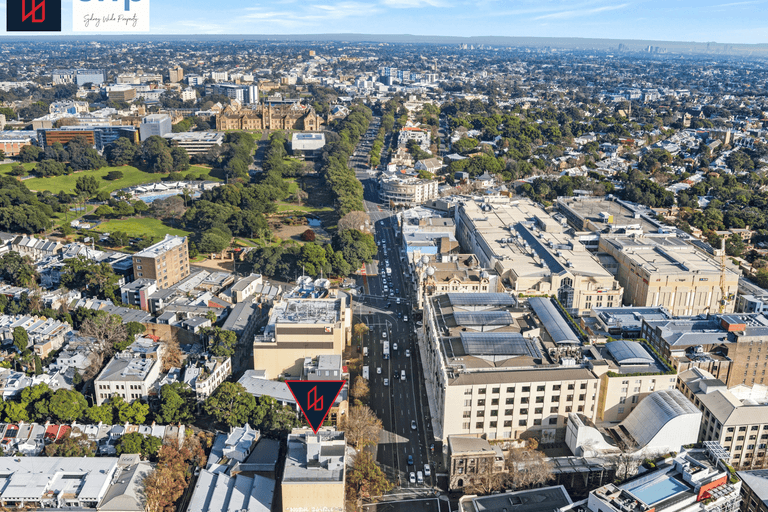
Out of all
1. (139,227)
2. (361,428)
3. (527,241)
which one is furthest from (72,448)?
(139,227)

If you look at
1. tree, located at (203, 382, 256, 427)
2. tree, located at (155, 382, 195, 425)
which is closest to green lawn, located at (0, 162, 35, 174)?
tree, located at (155, 382, 195, 425)

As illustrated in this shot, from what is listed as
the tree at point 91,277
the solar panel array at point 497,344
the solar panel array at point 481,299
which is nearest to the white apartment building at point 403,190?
the tree at point 91,277

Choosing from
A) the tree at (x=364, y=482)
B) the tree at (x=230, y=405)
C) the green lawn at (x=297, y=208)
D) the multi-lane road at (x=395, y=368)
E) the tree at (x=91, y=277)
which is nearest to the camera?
the tree at (x=364, y=482)

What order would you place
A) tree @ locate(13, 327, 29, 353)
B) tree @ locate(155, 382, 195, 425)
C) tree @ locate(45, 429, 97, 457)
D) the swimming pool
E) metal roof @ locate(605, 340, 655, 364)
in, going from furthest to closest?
tree @ locate(13, 327, 29, 353), metal roof @ locate(605, 340, 655, 364), tree @ locate(155, 382, 195, 425), tree @ locate(45, 429, 97, 457), the swimming pool

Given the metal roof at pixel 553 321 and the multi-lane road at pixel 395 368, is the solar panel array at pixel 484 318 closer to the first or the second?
the metal roof at pixel 553 321

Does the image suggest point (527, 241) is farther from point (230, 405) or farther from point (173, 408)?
point (173, 408)

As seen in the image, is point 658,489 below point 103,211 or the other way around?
below

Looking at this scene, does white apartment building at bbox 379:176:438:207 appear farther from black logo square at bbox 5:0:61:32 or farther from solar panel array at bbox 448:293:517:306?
black logo square at bbox 5:0:61:32
